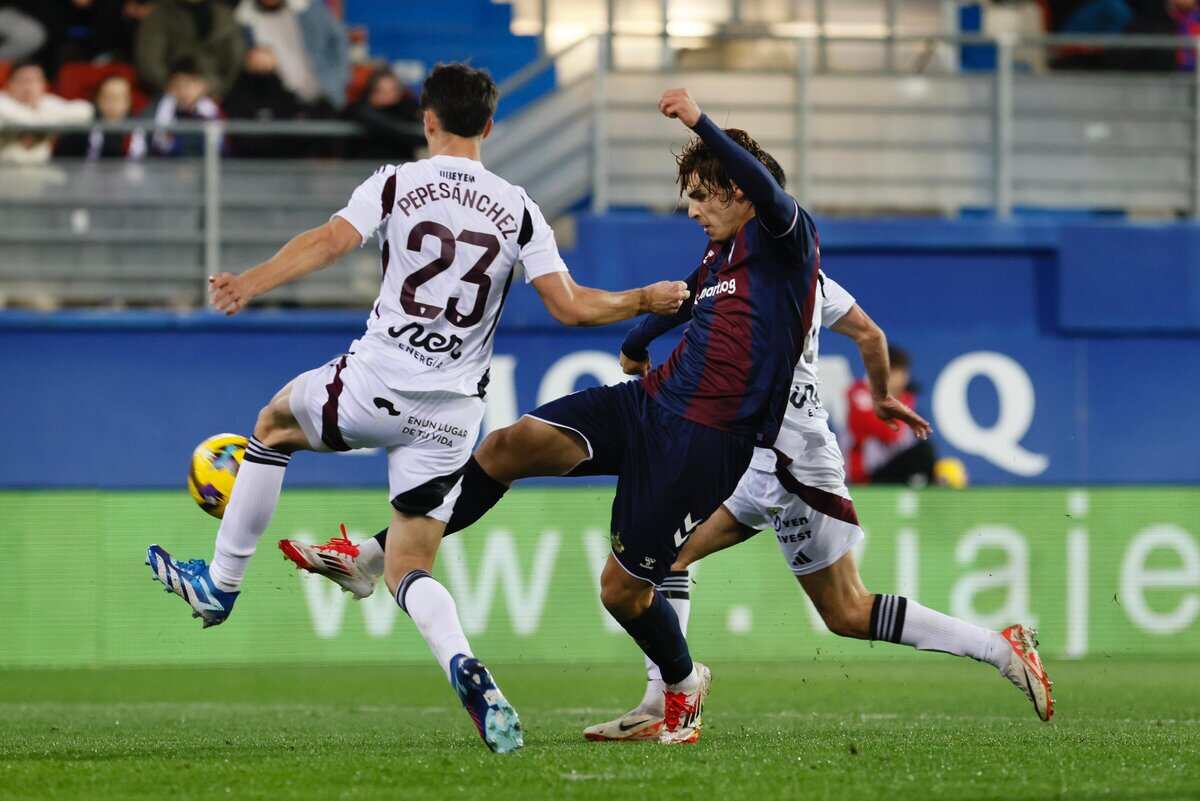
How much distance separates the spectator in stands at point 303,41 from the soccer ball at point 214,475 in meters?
8.12

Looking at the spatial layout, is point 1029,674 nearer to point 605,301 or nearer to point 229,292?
point 605,301

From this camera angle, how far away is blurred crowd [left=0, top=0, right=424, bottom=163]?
1479 cm

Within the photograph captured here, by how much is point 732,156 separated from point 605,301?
0.69 meters

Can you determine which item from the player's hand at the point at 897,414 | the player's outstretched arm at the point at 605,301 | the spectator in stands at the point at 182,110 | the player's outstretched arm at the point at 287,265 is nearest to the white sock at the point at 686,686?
the player's hand at the point at 897,414

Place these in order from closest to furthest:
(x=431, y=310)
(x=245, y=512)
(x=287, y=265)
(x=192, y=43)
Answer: (x=287, y=265), (x=431, y=310), (x=245, y=512), (x=192, y=43)

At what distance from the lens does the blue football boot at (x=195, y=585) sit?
751cm

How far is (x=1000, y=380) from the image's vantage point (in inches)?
619

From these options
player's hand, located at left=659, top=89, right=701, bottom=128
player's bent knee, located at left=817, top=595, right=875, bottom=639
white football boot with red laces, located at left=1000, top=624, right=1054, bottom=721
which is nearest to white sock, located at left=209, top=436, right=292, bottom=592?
player's hand, located at left=659, top=89, right=701, bottom=128

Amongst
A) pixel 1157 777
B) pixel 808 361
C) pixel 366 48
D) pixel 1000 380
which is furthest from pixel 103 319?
pixel 1157 777

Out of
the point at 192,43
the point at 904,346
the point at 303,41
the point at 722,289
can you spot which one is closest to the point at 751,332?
the point at 722,289

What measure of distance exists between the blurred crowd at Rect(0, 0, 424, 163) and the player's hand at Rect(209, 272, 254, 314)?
8.21 m

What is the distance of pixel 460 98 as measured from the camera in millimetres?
6992

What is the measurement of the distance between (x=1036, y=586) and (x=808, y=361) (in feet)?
20.1

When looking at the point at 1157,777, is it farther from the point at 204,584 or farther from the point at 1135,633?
the point at 1135,633
